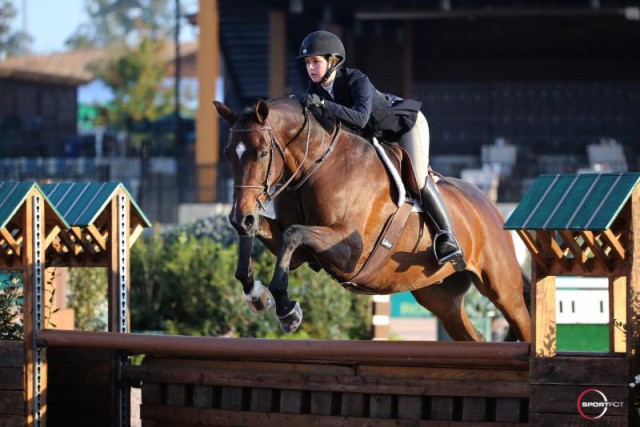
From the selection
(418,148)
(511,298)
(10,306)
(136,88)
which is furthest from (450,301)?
(136,88)

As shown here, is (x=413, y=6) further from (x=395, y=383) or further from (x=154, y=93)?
(x=154, y=93)

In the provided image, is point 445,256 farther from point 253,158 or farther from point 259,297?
point 253,158

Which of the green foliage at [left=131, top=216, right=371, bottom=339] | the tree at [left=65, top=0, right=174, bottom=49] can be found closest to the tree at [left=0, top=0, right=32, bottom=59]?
the tree at [left=65, top=0, right=174, bottom=49]

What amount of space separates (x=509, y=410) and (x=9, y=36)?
90.7m

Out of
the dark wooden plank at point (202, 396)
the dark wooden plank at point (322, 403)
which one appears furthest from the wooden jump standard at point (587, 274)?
the dark wooden plank at point (202, 396)

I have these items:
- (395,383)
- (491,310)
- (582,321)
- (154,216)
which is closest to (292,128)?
(395,383)

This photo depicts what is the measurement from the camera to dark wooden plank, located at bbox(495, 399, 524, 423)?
232 inches

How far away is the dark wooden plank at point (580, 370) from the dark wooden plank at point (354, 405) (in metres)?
0.99

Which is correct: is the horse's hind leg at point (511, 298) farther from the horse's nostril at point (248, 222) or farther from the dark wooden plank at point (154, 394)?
the dark wooden plank at point (154, 394)

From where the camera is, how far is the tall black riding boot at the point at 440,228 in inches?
283

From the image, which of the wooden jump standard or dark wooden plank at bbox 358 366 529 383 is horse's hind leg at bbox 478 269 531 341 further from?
the wooden jump standard

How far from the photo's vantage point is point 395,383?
→ 618 cm

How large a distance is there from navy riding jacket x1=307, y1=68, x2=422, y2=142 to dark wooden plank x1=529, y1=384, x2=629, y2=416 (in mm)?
1926

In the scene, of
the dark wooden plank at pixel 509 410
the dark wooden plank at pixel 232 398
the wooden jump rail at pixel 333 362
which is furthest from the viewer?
the dark wooden plank at pixel 232 398
